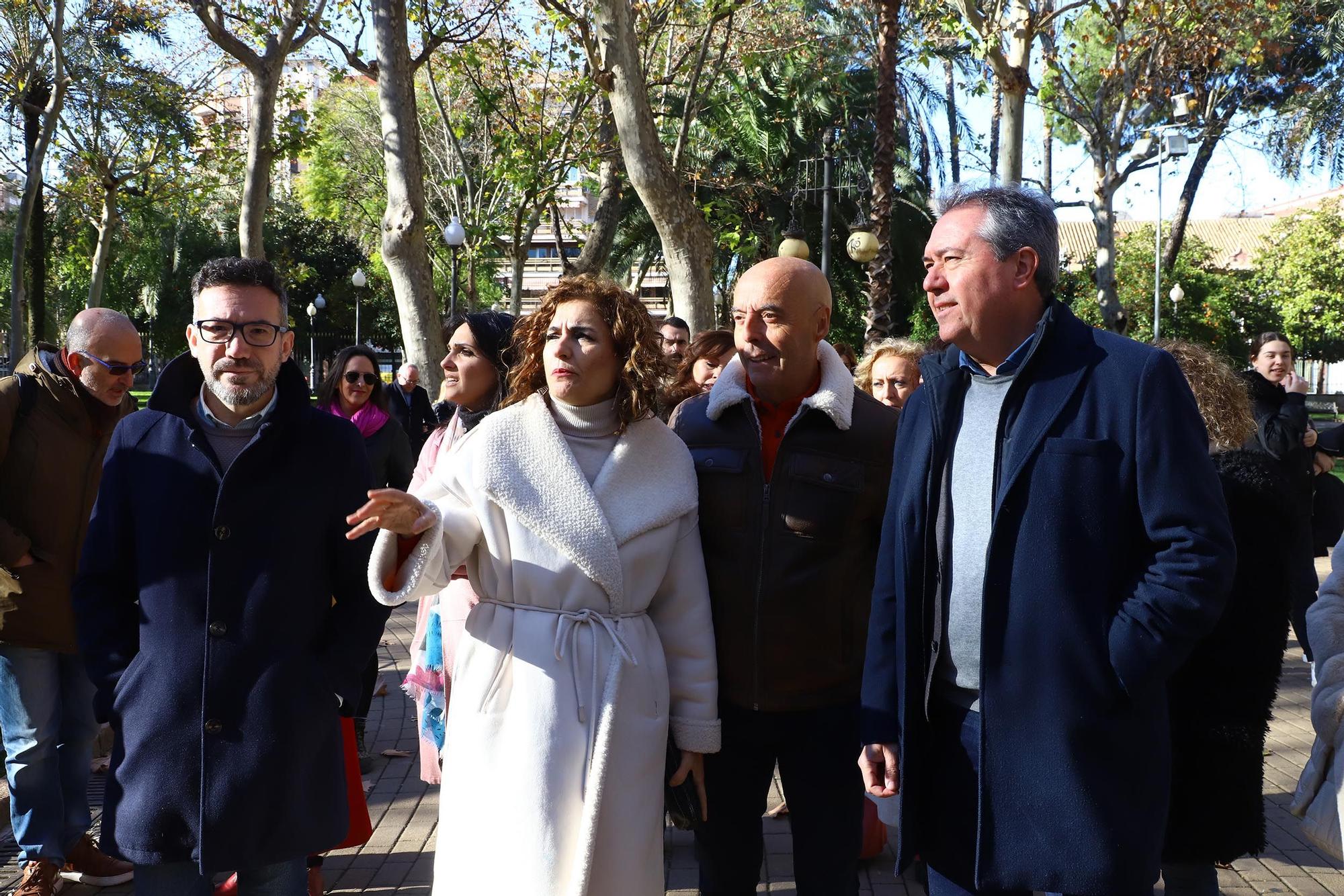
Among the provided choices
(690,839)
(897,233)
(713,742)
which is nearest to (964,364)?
(713,742)

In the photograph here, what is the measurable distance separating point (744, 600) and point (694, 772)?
0.45m

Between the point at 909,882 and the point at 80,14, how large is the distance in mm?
22874

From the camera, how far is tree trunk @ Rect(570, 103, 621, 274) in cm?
1633

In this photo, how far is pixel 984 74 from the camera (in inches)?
597

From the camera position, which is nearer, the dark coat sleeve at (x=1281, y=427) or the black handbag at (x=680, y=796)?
the black handbag at (x=680, y=796)

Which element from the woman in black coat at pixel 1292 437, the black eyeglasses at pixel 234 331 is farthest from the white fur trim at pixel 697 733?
the woman in black coat at pixel 1292 437

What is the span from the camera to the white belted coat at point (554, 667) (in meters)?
2.85

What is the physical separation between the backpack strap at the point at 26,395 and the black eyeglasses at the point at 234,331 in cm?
153

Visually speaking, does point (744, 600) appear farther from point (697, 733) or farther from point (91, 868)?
point (91, 868)

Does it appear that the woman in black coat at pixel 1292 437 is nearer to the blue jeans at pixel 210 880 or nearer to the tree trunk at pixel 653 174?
the tree trunk at pixel 653 174

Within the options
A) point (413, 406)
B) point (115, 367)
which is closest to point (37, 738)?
point (115, 367)

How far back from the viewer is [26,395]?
4.25 meters

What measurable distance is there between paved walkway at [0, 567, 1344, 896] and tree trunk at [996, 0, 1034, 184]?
7918 mm

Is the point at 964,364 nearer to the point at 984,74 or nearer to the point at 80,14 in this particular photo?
the point at 984,74
